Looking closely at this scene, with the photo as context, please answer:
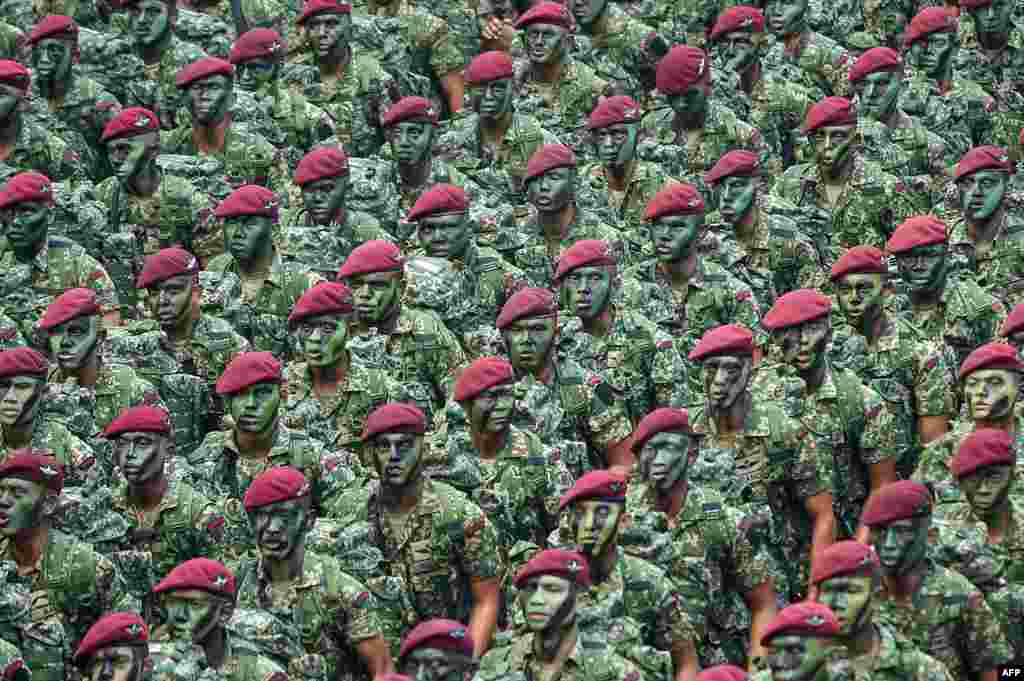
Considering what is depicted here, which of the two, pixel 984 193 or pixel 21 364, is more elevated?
pixel 984 193

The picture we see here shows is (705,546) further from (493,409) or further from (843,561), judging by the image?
(493,409)

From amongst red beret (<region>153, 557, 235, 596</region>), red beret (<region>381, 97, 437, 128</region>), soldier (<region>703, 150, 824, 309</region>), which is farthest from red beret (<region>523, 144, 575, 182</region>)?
red beret (<region>153, 557, 235, 596</region>)

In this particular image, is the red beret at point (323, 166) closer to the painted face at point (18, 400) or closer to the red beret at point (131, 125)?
the red beret at point (131, 125)

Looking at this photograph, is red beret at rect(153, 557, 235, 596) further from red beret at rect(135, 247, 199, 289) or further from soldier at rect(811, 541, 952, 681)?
red beret at rect(135, 247, 199, 289)

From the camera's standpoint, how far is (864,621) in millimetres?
16344

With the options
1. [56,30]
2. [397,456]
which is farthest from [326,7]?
[397,456]

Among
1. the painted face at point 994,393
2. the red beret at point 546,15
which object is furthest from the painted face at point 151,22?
the painted face at point 994,393

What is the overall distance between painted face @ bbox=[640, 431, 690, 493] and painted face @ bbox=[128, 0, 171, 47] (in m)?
7.08

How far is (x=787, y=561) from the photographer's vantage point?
61.0 feet

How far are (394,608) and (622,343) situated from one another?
317 cm

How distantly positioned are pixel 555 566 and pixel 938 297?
5447 millimetres

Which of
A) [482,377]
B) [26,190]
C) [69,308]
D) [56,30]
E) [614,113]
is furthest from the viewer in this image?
[56,30]

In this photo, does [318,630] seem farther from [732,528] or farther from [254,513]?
[732,528]

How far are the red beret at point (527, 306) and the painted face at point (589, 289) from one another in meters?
0.51
